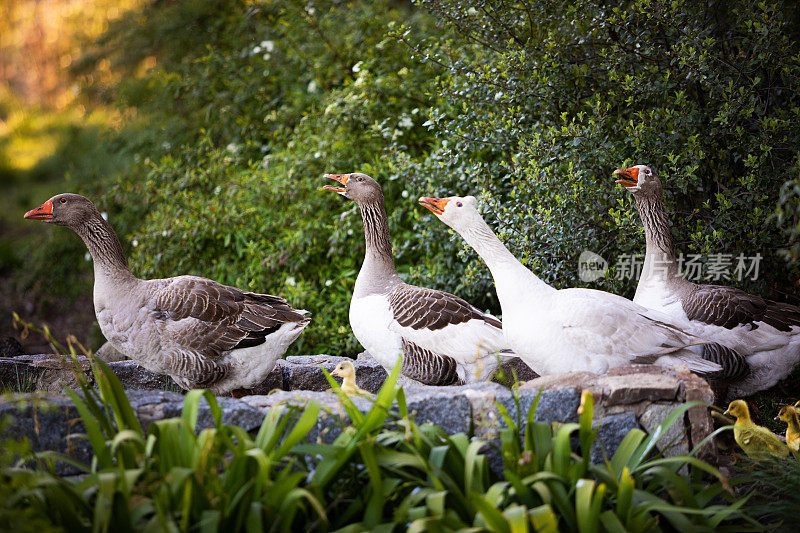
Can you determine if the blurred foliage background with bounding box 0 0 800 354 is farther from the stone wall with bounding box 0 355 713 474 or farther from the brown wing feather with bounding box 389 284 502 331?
the brown wing feather with bounding box 389 284 502 331

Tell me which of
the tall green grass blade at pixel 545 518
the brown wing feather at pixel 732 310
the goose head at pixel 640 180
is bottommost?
the tall green grass blade at pixel 545 518

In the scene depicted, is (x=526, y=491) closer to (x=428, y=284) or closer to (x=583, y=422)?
(x=583, y=422)

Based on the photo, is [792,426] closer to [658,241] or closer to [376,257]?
[658,241]

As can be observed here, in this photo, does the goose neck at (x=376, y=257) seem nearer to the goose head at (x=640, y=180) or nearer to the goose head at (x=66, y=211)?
the goose head at (x=640, y=180)

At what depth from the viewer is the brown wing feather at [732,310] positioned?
4.11 meters

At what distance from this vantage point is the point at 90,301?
884 centimetres

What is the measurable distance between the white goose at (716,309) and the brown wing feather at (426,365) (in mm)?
1462

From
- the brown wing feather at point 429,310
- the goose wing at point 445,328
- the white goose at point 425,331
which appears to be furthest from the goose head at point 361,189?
the goose wing at point 445,328

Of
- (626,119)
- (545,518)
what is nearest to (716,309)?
(626,119)

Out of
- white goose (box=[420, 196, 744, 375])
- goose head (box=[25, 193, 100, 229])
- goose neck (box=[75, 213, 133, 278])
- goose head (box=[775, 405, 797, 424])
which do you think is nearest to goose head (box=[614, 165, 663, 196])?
white goose (box=[420, 196, 744, 375])

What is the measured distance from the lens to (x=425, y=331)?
3.80 metres

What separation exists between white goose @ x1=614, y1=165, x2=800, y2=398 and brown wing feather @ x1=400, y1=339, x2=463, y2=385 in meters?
1.46

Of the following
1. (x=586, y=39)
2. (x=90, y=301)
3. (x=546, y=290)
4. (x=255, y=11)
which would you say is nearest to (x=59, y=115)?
(x=90, y=301)

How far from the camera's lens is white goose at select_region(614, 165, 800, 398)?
4.12 metres
